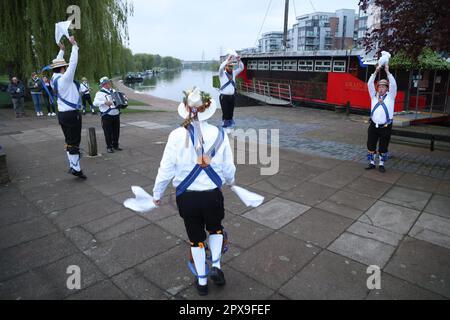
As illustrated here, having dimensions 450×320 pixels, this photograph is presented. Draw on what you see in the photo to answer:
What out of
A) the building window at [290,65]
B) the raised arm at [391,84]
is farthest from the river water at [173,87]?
the building window at [290,65]

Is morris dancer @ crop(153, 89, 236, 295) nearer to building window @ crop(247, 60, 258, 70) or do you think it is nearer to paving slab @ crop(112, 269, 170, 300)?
paving slab @ crop(112, 269, 170, 300)

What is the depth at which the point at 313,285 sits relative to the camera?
338 centimetres

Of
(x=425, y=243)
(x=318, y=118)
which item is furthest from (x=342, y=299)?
(x=318, y=118)

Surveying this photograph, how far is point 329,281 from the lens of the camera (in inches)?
136

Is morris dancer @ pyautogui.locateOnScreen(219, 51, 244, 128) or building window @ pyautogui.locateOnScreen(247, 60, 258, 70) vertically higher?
building window @ pyautogui.locateOnScreen(247, 60, 258, 70)

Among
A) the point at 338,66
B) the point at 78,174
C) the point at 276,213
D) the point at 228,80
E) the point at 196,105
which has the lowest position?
the point at 276,213

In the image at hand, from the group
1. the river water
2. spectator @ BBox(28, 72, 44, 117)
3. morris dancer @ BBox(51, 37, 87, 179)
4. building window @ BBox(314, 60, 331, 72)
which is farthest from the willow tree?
building window @ BBox(314, 60, 331, 72)

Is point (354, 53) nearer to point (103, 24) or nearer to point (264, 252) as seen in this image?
point (103, 24)

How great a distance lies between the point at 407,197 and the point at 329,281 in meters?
3.19

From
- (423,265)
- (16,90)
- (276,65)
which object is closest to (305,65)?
(276,65)

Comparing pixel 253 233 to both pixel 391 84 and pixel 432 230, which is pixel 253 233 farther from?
pixel 391 84

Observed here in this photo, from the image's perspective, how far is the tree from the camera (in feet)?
21.3

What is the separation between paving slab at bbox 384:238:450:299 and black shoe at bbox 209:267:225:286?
1830 millimetres

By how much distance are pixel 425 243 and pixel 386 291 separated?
1344 millimetres
